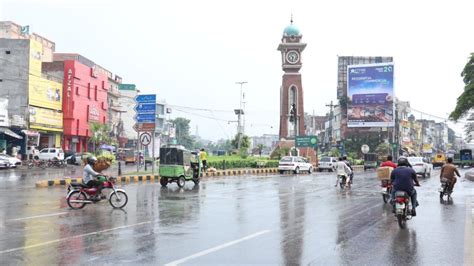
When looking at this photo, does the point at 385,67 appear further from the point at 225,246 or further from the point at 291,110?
the point at 225,246

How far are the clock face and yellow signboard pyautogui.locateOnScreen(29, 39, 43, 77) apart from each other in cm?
3139

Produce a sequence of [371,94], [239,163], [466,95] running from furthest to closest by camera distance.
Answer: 1. [371,94]
2. [239,163]
3. [466,95]

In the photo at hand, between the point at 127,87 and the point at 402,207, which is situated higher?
the point at 127,87

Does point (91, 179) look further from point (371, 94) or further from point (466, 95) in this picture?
point (371, 94)

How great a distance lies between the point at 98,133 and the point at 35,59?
13.2 m

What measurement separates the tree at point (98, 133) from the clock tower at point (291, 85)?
23.2 meters

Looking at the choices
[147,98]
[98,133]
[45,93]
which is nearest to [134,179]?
[147,98]

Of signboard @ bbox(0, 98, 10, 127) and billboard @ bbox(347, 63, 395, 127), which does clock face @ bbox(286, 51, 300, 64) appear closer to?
billboard @ bbox(347, 63, 395, 127)

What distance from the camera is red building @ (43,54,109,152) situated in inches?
2299

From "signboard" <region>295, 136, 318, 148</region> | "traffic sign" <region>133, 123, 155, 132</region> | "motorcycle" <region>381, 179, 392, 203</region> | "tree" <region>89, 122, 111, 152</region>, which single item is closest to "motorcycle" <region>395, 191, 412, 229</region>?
"motorcycle" <region>381, 179, 392, 203</region>

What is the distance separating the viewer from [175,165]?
79.7ft

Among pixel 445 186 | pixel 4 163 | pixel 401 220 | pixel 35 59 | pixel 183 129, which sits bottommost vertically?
pixel 401 220

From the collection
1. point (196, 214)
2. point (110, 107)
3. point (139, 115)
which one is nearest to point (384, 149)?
point (110, 107)

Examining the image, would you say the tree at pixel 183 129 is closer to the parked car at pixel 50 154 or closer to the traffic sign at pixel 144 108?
the parked car at pixel 50 154
